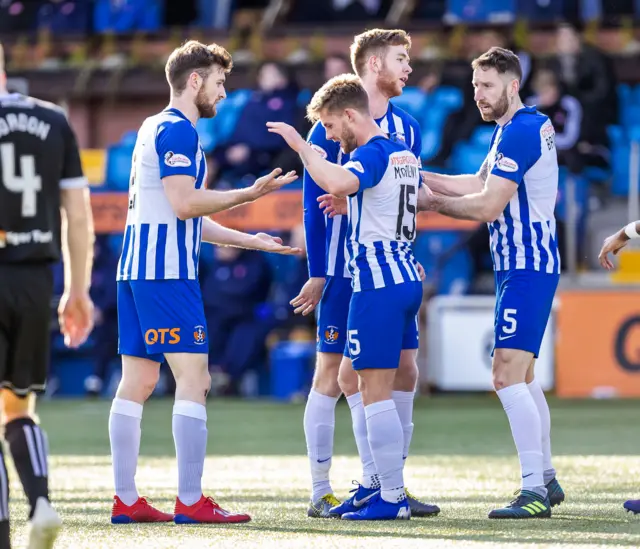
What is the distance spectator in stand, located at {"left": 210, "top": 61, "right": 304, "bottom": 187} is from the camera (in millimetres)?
15344

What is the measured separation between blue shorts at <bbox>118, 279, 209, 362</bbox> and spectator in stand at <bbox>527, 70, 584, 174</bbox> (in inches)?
372

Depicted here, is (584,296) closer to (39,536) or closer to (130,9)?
(130,9)

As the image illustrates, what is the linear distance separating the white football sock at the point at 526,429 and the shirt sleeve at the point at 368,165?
1108 millimetres

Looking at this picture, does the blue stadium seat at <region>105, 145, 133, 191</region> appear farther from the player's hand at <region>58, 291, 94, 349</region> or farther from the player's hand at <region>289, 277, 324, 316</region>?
the player's hand at <region>58, 291, 94, 349</region>

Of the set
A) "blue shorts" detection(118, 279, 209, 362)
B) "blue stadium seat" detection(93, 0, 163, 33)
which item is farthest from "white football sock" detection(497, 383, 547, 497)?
"blue stadium seat" detection(93, 0, 163, 33)

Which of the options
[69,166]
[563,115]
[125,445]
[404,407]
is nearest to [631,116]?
[563,115]

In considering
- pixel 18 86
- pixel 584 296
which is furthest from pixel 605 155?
pixel 18 86

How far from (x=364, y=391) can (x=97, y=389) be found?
965 centimetres

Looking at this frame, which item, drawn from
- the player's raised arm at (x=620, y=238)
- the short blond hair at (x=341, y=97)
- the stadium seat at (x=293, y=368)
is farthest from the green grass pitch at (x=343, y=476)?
the short blond hair at (x=341, y=97)

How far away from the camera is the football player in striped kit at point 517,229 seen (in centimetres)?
601

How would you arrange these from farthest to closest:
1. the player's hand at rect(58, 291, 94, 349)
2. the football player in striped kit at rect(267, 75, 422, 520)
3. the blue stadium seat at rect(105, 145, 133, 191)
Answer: the blue stadium seat at rect(105, 145, 133, 191) < the football player in striped kit at rect(267, 75, 422, 520) < the player's hand at rect(58, 291, 94, 349)

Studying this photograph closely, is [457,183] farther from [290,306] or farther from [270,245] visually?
[290,306]

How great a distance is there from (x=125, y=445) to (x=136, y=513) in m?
0.29

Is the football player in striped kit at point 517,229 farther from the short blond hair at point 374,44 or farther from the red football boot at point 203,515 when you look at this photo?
the red football boot at point 203,515
